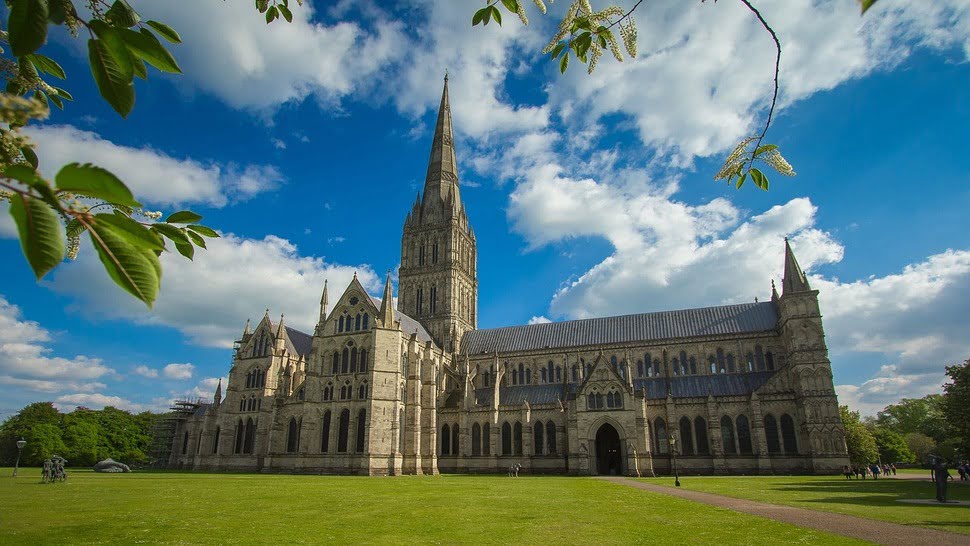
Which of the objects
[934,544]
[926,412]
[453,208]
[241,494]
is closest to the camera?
[934,544]

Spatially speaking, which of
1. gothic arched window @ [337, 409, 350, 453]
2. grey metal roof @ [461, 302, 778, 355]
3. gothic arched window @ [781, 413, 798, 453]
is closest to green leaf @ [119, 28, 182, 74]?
gothic arched window @ [337, 409, 350, 453]

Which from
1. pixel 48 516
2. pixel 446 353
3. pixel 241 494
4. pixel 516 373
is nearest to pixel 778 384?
pixel 516 373

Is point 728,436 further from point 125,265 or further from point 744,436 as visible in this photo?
point 125,265

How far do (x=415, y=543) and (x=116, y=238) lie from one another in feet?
38.6

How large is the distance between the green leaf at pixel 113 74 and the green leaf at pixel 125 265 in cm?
83

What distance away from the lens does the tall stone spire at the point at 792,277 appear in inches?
1955

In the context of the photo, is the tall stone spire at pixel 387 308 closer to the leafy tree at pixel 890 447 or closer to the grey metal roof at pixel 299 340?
the grey metal roof at pixel 299 340

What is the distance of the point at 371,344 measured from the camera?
51.0 metres

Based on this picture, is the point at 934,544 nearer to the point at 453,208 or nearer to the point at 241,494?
the point at 241,494

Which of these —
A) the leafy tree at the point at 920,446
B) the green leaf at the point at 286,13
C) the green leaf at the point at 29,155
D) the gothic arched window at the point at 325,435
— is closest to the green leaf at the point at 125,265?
the green leaf at the point at 29,155

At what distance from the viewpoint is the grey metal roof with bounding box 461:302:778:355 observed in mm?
55625

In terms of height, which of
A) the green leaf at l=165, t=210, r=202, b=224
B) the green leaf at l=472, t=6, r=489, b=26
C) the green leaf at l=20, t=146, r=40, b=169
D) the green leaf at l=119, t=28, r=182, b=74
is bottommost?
the green leaf at l=165, t=210, r=202, b=224

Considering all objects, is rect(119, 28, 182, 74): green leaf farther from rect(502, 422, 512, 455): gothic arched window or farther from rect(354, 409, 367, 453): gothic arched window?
rect(502, 422, 512, 455): gothic arched window

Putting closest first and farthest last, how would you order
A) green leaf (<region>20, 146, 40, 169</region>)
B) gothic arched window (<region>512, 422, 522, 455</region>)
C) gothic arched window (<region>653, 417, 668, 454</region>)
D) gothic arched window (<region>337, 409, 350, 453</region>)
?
green leaf (<region>20, 146, 40, 169</region>), gothic arched window (<region>653, 417, 668, 454</region>), gothic arched window (<region>337, 409, 350, 453</region>), gothic arched window (<region>512, 422, 522, 455</region>)
